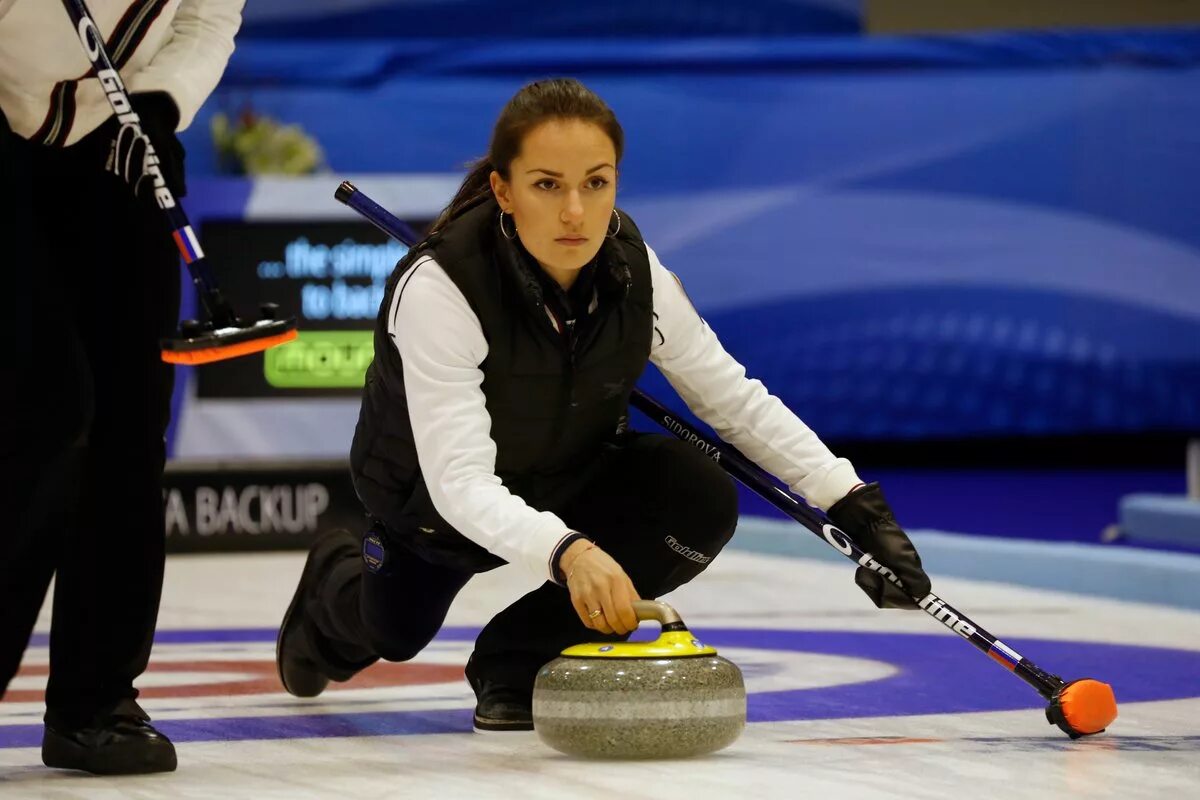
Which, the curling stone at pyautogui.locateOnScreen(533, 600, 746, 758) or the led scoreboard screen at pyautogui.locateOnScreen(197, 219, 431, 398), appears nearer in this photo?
the curling stone at pyautogui.locateOnScreen(533, 600, 746, 758)

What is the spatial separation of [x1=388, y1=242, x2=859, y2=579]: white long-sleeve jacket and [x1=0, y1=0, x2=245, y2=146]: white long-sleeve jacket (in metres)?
0.37

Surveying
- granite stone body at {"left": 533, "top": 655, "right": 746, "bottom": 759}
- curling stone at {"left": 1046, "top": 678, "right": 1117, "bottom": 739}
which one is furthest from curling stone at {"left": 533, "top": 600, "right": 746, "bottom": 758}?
curling stone at {"left": 1046, "top": 678, "right": 1117, "bottom": 739}

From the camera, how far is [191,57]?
7.53 feet

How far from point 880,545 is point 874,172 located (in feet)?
22.6

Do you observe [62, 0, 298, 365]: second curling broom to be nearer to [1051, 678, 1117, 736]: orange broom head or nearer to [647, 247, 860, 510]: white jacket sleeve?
[647, 247, 860, 510]: white jacket sleeve

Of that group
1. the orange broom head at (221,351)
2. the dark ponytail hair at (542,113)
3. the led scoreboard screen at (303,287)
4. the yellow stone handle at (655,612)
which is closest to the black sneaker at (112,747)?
the orange broom head at (221,351)

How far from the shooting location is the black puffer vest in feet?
7.84

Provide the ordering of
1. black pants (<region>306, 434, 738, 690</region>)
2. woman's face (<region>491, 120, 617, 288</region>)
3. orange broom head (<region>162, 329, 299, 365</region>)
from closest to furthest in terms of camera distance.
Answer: orange broom head (<region>162, 329, 299, 365</region>) → woman's face (<region>491, 120, 617, 288</region>) → black pants (<region>306, 434, 738, 690</region>)

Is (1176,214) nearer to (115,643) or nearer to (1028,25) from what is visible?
(1028,25)

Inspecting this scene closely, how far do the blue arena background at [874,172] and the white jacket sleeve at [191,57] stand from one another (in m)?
6.60

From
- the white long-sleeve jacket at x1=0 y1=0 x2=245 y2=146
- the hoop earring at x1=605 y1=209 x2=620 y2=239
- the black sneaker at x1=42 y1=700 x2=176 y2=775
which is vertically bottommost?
the black sneaker at x1=42 y1=700 x2=176 y2=775

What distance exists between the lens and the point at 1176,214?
930cm

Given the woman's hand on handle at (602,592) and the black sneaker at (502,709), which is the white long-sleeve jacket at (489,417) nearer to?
the woman's hand on handle at (602,592)

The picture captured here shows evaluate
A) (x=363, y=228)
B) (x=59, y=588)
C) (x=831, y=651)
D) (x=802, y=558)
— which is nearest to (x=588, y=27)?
(x=363, y=228)
